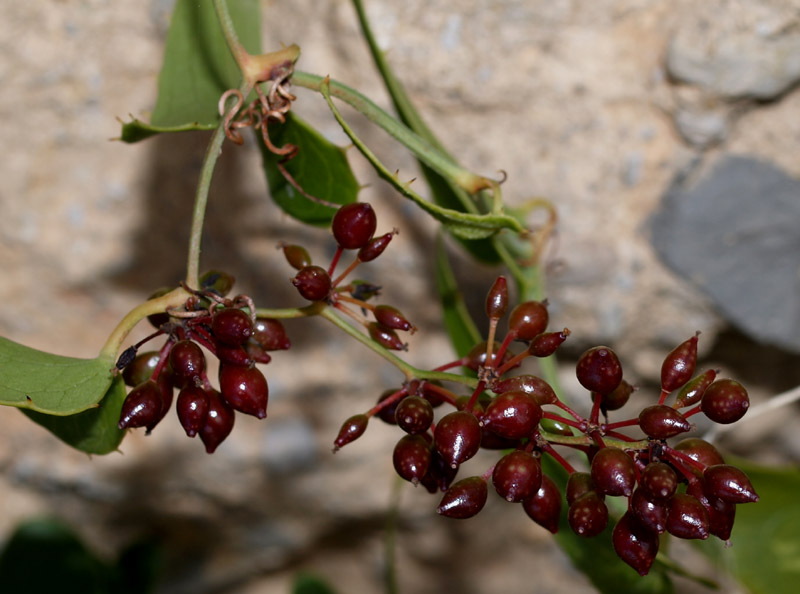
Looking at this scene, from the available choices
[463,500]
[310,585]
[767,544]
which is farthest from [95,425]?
[310,585]

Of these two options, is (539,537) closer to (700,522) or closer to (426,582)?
(426,582)

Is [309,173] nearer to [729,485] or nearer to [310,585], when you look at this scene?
[729,485]

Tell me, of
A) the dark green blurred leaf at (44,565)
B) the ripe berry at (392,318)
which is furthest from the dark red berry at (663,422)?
the dark green blurred leaf at (44,565)

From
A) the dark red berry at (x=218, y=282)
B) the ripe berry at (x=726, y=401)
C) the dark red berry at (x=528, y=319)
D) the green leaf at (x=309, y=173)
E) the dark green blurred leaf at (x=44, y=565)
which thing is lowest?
the ripe berry at (x=726, y=401)

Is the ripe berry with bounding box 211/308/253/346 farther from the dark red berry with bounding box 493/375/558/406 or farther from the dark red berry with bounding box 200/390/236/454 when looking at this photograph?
the dark red berry with bounding box 493/375/558/406

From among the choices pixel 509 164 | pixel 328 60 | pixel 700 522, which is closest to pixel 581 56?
pixel 509 164

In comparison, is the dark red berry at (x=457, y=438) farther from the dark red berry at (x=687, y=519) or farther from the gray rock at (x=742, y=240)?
the gray rock at (x=742, y=240)

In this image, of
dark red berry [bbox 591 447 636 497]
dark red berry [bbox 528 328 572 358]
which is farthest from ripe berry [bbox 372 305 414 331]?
dark red berry [bbox 591 447 636 497]
